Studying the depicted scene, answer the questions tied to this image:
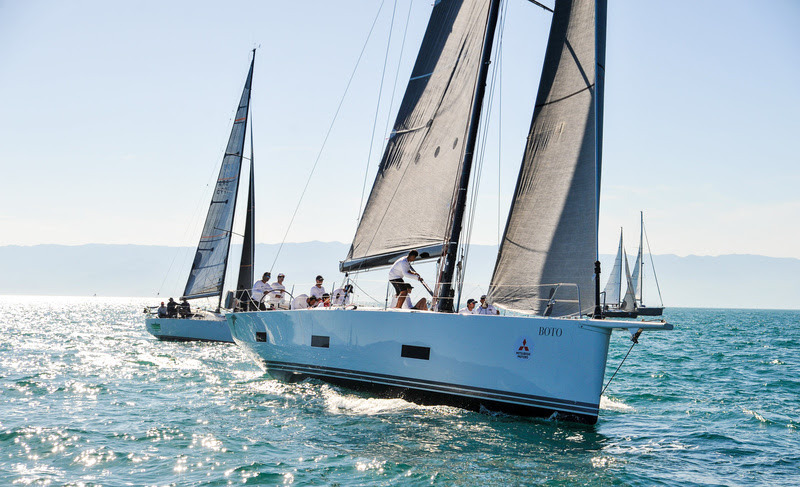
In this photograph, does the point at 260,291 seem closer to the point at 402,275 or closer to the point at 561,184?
the point at 402,275

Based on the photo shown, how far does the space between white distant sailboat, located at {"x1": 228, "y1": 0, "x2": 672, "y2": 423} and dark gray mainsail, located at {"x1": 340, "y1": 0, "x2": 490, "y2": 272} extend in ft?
0.10

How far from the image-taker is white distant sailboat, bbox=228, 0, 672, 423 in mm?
10930

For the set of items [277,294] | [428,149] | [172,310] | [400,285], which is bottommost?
[172,310]

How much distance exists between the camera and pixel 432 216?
44.3 feet

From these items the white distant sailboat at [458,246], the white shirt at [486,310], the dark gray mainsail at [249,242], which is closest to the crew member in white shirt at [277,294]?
the white distant sailboat at [458,246]

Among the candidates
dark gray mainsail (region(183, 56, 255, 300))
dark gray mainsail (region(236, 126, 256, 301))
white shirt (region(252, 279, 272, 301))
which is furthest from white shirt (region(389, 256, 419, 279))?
dark gray mainsail (region(183, 56, 255, 300))

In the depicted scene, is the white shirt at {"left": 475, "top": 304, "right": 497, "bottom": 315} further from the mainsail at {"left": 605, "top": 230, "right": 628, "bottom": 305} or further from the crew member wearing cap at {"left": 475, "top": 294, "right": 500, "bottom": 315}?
the mainsail at {"left": 605, "top": 230, "right": 628, "bottom": 305}

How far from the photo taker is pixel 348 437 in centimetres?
1001

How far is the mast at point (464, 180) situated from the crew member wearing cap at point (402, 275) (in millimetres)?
580

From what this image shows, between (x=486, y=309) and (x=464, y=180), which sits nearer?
(x=486, y=309)

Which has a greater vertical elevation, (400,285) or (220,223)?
(220,223)

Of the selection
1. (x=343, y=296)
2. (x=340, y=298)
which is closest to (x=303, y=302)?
(x=340, y=298)

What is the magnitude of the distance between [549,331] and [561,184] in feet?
8.78

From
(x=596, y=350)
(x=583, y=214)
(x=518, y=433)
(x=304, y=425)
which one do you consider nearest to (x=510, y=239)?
(x=583, y=214)
